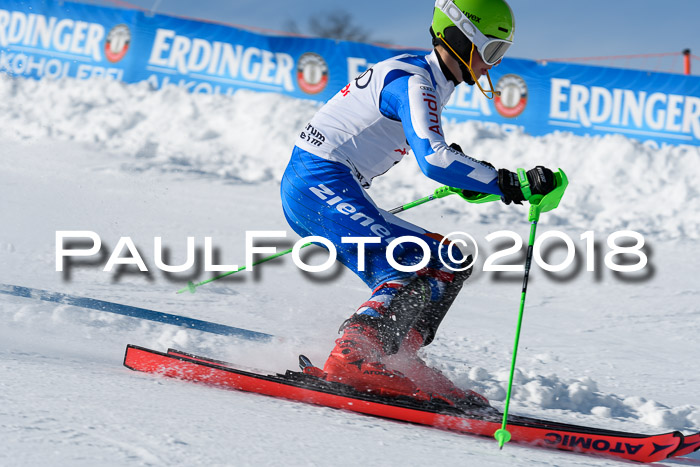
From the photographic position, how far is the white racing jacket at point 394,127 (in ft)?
8.91

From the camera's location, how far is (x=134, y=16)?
11781mm

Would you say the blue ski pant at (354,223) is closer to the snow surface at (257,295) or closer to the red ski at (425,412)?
the red ski at (425,412)

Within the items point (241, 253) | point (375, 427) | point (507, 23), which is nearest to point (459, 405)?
point (375, 427)

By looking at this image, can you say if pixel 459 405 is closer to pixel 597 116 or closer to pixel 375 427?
pixel 375 427

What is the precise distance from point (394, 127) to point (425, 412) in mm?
1228

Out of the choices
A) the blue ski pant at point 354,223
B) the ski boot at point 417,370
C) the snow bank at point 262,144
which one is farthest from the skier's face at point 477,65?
the snow bank at point 262,144

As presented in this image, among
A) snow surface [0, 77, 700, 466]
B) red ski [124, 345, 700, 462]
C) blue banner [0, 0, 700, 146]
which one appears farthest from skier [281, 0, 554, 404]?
blue banner [0, 0, 700, 146]

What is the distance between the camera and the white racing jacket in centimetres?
271

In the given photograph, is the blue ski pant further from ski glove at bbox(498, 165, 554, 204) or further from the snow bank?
the snow bank

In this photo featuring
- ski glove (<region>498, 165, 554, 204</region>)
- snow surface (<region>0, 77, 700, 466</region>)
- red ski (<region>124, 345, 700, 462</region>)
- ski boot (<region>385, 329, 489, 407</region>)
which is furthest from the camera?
ski boot (<region>385, 329, 489, 407</region>)

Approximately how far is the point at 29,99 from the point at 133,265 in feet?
23.9

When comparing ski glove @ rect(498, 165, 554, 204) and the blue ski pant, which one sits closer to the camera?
ski glove @ rect(498, 165, 554, 204)

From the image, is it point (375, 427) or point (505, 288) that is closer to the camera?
point (375, 427)

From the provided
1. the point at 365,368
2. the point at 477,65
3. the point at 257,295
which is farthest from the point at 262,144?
the point at 365,368
